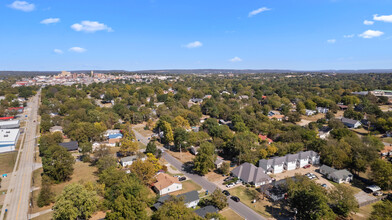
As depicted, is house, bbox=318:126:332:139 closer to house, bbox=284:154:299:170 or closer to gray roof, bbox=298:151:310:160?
gray roof, bbox=298:151:310:160

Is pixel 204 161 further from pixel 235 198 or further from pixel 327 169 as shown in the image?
pixel 327 169

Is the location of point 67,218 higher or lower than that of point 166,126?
lower

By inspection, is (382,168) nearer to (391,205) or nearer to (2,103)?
(391,205)

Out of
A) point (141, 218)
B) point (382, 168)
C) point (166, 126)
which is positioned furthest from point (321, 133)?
point (141, 218)

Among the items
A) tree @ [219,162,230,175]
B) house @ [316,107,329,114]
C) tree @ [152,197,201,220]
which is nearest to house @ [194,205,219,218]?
tree @ [152,197,201,220]

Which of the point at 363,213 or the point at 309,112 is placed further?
the point at 309,112

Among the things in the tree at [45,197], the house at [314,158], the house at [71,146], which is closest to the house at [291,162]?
the house at [314,158]

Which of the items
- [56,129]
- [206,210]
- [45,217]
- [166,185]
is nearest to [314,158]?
[206,210]
